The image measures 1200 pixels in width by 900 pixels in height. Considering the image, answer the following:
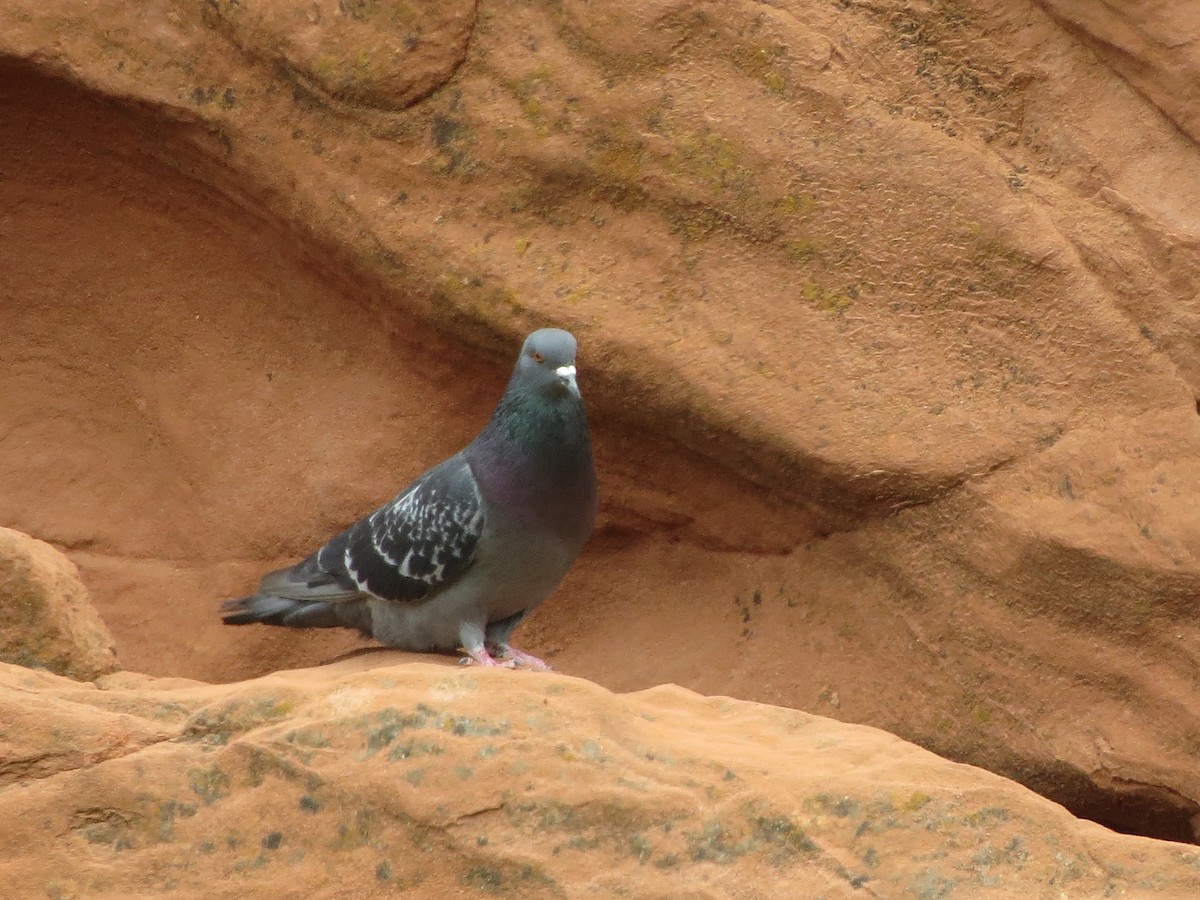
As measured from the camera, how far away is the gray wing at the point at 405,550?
505 cm

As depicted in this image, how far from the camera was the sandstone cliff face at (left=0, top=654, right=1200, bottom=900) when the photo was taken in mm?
3480

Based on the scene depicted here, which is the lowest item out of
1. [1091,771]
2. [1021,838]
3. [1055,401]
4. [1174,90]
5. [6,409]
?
[6,409]

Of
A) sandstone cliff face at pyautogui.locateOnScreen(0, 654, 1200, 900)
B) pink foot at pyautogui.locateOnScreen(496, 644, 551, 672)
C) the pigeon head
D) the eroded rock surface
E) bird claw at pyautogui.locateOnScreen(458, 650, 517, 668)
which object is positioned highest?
Result: the pigeon head

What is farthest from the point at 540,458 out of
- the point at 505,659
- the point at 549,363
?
the point at 505,659

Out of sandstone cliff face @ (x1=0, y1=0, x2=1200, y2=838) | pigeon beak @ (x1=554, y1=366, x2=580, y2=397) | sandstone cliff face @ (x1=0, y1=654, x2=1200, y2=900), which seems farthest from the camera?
sandstone cliff face @ (x1=0, y1=0, x2=1200, y2=838)

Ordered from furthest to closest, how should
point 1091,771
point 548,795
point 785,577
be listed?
point 785,577, point 1091,771, point 548,795

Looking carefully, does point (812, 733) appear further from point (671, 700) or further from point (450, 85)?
point (450, 85)

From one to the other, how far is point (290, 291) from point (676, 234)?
147 cm

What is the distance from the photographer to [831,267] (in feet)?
17.5

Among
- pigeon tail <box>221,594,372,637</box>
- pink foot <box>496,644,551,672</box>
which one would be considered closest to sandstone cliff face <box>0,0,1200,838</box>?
pink foot <box>496,644,551,672</box>

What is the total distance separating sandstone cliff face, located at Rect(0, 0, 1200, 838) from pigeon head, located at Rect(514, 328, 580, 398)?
0.36 m

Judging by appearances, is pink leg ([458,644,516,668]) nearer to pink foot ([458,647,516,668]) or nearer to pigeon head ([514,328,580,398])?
pink foot ([458,647,516,668])

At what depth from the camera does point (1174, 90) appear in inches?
214

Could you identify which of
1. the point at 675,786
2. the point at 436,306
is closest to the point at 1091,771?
the point at 675,786
